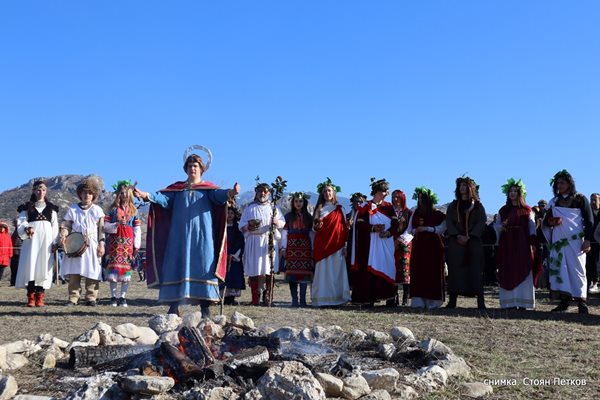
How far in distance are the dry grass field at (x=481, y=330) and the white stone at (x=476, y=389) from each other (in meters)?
0.07

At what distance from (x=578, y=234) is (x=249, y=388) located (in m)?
6.81

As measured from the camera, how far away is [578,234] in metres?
9.43

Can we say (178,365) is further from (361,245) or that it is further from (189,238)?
(361,245)

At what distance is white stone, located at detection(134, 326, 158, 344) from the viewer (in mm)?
→ 5924

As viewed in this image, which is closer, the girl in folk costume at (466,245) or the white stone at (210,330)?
the white stone at (210,330)

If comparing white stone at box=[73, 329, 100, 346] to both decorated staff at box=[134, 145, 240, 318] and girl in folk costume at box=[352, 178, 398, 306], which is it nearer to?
decorated staff at box=[134, 145, 240, 318]

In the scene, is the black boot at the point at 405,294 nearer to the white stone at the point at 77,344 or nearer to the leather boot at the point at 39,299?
the leather boot at the point at 39,299

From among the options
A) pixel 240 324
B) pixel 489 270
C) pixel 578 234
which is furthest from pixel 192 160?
pixel 489 270

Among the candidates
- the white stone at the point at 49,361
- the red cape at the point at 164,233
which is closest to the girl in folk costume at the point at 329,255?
the red cape at the point at 164,233

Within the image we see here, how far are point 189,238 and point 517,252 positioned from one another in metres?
4.91

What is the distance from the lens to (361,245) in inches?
419

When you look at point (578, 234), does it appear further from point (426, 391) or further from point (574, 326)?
point (426, 391)

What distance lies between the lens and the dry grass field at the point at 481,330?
15.8 ft

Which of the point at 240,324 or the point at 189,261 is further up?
the point at 189,261
